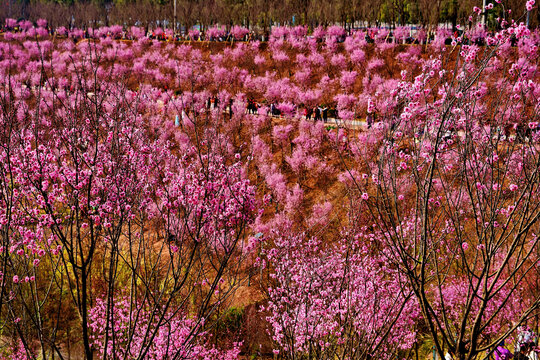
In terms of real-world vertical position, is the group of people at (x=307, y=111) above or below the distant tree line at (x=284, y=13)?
below

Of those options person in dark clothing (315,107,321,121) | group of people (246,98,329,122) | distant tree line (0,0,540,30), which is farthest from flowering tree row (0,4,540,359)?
distant tree line (0,0,540,30)

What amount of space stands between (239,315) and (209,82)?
23.5m

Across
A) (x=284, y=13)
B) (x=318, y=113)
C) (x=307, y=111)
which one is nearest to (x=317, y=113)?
(x=318, y=113)

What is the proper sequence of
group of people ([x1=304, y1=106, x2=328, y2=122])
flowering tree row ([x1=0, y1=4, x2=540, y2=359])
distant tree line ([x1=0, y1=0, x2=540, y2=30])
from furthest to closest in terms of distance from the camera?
distant tree line ([x1=0, y1=0, x2=540, y2=30]), group of people ([x1=304, y1=106, x2=328, y2=122]), flowering tree row ([x1=0, y1=4, x2=540, y2=359])

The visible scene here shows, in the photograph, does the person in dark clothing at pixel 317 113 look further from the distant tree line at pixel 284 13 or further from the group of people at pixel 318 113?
the distant tree line at pixel 284 13

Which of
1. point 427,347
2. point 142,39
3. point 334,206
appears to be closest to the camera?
point 427,347

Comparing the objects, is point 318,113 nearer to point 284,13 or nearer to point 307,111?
point 307,111

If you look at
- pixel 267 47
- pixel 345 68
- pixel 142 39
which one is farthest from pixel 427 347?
pixel 142 39

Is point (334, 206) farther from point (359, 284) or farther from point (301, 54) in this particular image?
point (301, 54)

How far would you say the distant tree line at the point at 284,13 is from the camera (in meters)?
39.1

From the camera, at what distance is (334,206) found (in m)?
22.7

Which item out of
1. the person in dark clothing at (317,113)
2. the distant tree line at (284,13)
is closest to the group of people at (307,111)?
the person in dark clothing at (317,113)

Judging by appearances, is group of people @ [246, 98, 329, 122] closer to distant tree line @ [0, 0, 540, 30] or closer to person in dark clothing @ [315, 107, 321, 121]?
person in dark clothing @ [315, 107, 321, 121]

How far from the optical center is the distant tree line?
3909 cm
